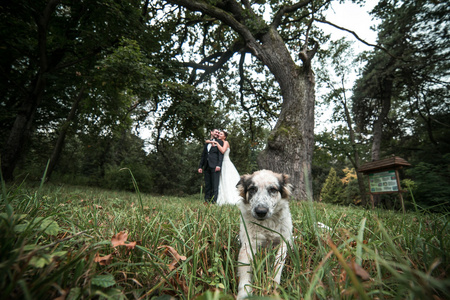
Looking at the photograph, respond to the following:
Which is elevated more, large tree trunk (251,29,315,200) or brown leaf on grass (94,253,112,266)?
large tree trunk (251,29,315,200)

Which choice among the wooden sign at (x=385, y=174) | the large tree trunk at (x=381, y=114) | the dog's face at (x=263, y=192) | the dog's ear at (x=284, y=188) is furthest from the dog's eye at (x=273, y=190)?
the large tree trunk at (x=381, y=114)

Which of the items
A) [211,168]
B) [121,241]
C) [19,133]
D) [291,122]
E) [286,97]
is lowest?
[121,241]

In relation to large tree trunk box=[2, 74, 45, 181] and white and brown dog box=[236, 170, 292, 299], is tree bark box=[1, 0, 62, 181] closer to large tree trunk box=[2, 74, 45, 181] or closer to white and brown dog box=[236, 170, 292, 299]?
large tree trunk box=[2, 74, 45, 181]

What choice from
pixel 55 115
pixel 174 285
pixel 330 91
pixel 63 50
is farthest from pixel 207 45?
pixel 174 285

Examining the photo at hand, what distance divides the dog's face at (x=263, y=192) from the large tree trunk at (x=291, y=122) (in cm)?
379

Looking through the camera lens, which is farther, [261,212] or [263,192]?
[263,192]

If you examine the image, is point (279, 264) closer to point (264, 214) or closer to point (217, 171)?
point (264, 214)

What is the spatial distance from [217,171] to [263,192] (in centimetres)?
453

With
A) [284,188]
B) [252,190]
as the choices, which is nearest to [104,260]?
[252,190]

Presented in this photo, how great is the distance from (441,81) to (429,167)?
5.52 m

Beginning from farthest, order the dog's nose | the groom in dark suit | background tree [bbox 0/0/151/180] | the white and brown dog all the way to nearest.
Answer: the groom in dark suit, background tree [bbox 0/0/151/180], the dog's nose, the white and brown dog

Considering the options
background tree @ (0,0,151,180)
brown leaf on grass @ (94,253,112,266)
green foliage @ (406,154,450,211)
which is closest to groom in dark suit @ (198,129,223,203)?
brown leaf on grass @ (94,253,112,266)

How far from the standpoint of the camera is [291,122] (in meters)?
6.69

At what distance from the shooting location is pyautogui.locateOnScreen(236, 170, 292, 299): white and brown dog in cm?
172
